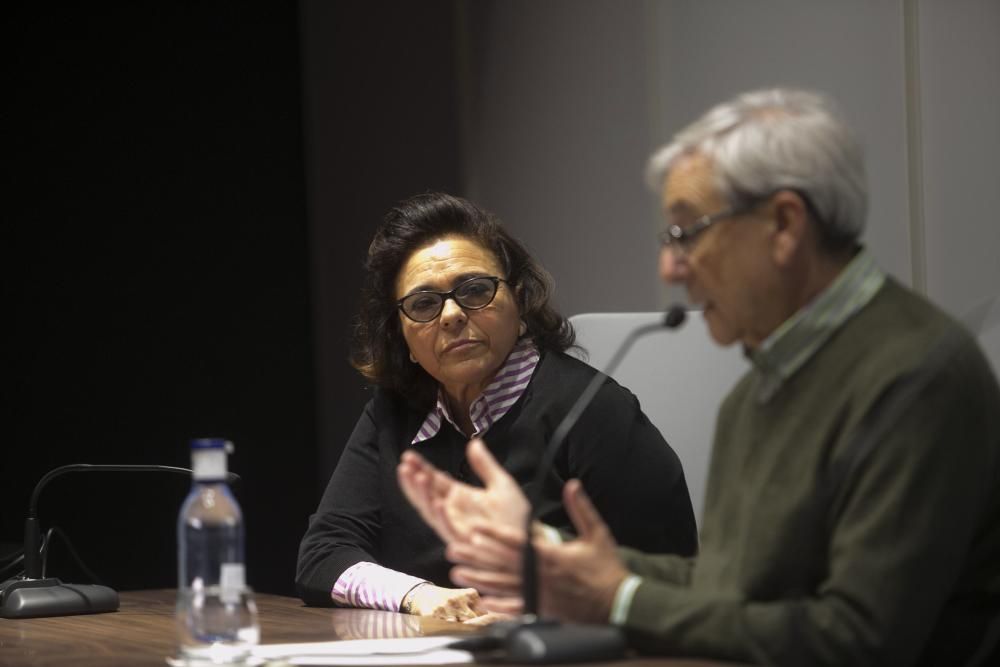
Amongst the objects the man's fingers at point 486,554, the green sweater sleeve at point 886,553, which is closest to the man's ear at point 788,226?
the green sweater sleeve at point 886,553

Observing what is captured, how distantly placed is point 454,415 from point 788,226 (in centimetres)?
127

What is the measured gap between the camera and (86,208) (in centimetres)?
419

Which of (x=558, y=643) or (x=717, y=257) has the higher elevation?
(x=717, y=257)

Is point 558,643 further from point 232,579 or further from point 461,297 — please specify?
point 461,297

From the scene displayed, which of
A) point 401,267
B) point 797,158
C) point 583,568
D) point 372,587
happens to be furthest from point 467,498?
point 401,267

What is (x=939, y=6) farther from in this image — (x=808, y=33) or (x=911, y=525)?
(x=911, y=525)

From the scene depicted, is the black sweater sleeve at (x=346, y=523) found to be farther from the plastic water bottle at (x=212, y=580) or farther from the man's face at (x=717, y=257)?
the man's face at (x=717, y=257)

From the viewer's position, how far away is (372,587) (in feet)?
7.59

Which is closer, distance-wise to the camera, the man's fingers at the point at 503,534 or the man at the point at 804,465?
the man at the point at 804,465

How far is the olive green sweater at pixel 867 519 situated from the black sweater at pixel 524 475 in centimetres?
86

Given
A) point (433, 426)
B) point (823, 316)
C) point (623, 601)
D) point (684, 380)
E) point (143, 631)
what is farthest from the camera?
point (433, 426)

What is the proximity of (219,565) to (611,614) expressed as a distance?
0.63 meters

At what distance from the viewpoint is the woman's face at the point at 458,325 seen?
2.55 m

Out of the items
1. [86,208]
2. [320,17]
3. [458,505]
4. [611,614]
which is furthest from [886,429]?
[320,17]
